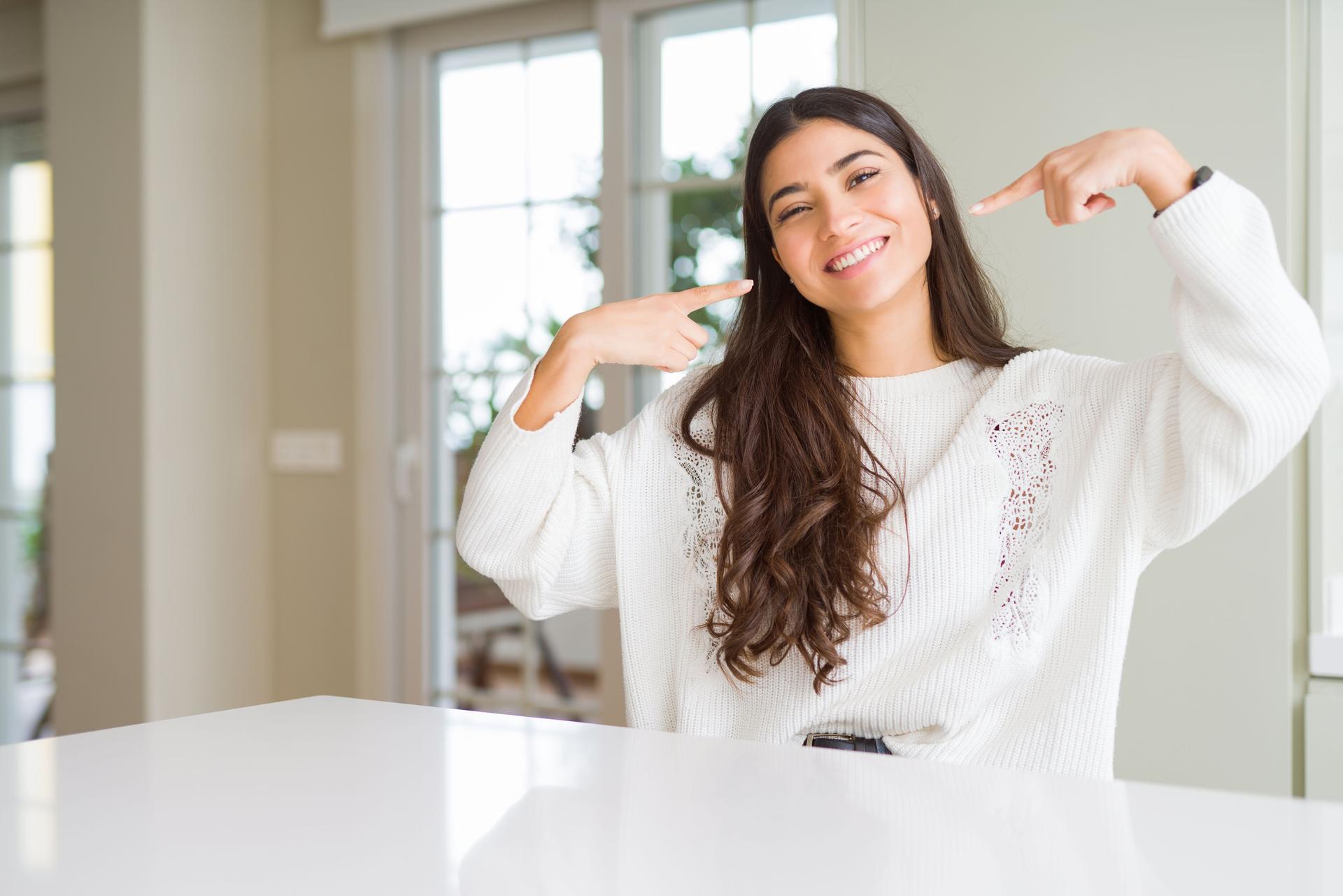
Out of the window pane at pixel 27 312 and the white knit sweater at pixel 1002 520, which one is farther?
the window pane at pixel 27 312

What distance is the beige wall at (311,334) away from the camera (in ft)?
10.6

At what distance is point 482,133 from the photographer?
316 cm

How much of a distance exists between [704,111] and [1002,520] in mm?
1744

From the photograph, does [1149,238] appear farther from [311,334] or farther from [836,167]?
[311,334]

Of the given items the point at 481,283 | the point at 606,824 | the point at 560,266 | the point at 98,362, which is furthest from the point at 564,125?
the point at 606,824

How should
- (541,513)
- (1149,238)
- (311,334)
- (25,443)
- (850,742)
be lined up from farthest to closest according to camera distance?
1. (25,443)
2. (311,334)
3. (1149,238)
4. (541,513)
5. (850,742)

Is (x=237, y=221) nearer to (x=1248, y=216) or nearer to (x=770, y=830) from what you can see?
(x=1248, y=216)

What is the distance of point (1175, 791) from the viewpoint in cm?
70

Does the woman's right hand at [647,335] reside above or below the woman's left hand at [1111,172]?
below

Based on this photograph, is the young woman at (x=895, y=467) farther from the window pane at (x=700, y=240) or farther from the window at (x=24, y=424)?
the window at (x=24, y=424)

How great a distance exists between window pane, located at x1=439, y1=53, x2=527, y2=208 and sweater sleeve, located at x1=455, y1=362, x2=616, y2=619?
1765mm

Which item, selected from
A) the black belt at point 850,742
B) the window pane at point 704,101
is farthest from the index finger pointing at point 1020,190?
the window pane at point 704,101

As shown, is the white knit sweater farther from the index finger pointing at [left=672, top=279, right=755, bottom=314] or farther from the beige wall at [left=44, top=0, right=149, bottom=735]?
the beige wall at [left=44, top=0, right=149, bottom=735]

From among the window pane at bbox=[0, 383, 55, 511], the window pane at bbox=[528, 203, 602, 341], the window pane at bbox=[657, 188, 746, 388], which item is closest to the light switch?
the window pane at bbox=[528, 203, 602, 341]
